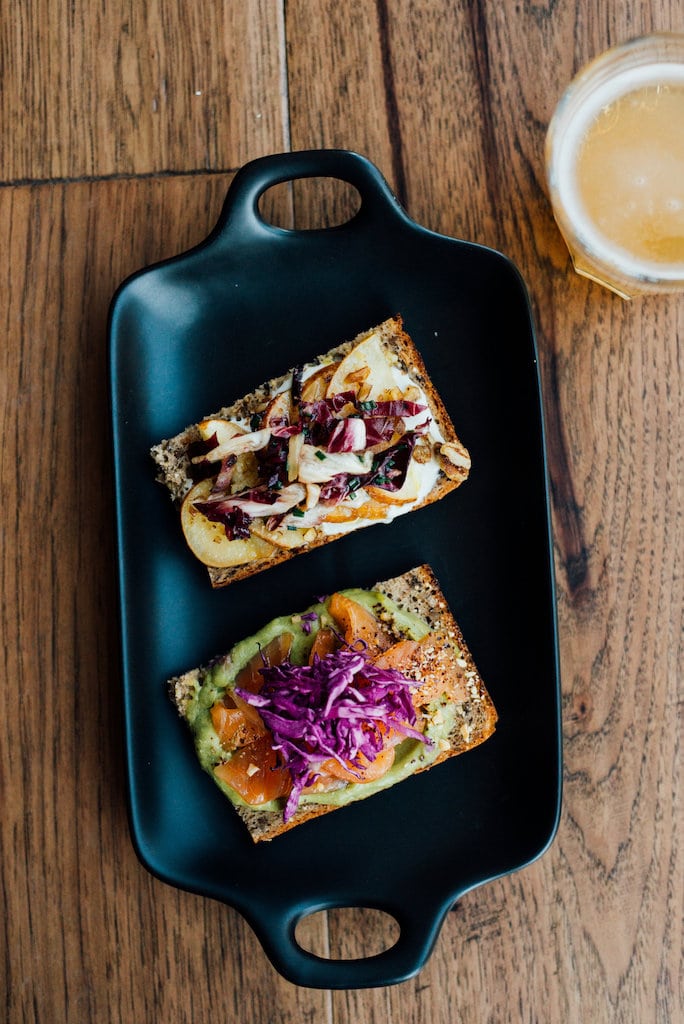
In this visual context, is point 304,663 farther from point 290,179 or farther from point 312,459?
point 290,179

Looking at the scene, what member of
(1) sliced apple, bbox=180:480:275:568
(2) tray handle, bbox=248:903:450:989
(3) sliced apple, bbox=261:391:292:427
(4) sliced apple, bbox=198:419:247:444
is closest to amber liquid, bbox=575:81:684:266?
(3) sliced apple, bbox=261:391:292:427

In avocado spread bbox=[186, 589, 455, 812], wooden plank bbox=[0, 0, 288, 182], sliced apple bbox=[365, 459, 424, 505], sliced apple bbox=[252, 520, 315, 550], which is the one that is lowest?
avocado spread bbox=[186, 589, 455, 812]

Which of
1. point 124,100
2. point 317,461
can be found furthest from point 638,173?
point 124,100

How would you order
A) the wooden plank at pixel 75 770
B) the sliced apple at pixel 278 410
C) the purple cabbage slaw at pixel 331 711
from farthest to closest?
1. the wooden plank at pixel 75 770
2. the sliced apple at pixel 278 410
3. the purple cabbage slaw at pixel 331 711

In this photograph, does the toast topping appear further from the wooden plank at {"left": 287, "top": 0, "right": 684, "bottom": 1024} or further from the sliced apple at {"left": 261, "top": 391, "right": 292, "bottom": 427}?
the wooden plank at {"left": 287, "top": 0, "right": 684, "bottom": 1024}

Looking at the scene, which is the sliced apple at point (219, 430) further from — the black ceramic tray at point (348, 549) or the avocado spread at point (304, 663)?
the avocado spread at point (304, 663)

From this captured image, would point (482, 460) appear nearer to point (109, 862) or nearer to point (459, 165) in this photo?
point (459, 165)

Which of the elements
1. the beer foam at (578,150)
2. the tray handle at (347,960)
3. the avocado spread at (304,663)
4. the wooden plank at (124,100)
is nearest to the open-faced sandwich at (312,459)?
the avocado spread at (304,663)
